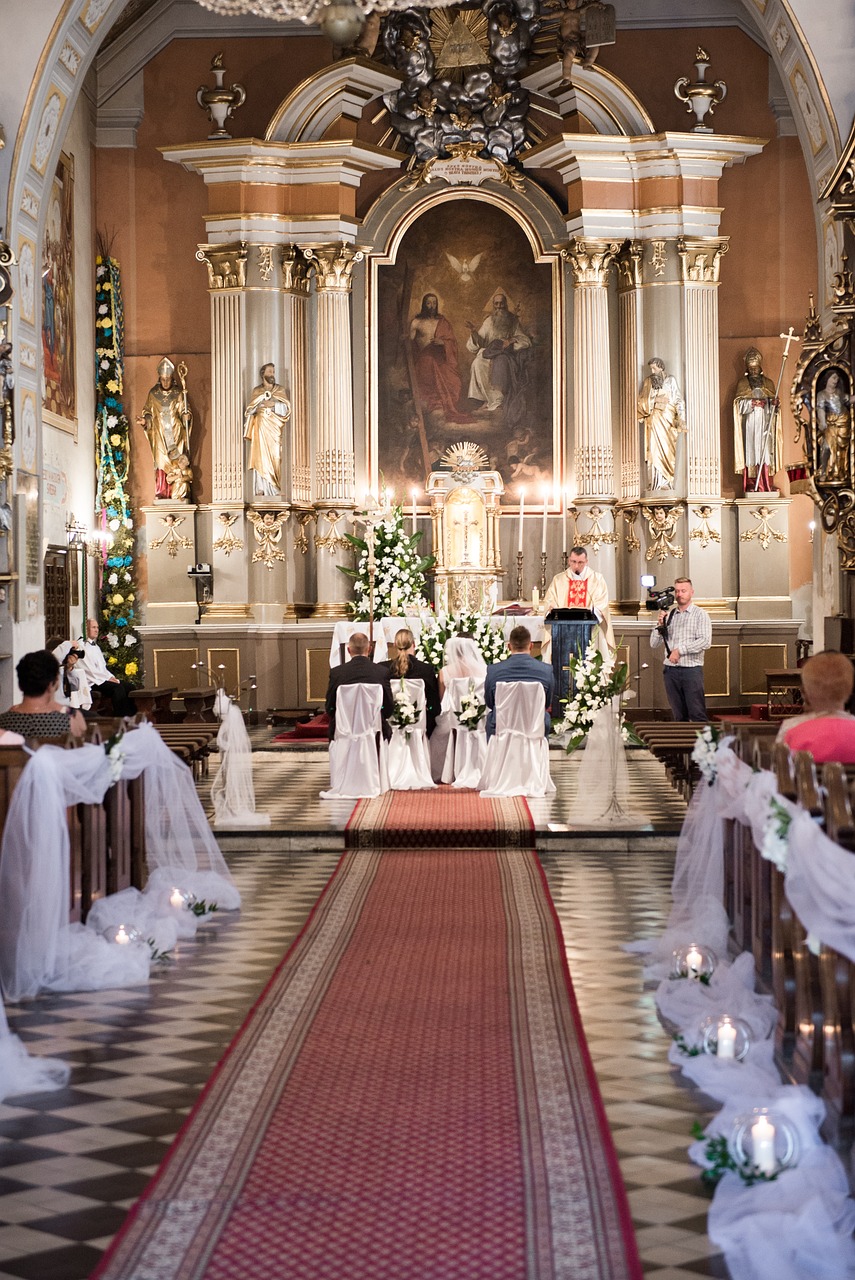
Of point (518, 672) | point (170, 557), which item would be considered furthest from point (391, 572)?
point (518, 672)

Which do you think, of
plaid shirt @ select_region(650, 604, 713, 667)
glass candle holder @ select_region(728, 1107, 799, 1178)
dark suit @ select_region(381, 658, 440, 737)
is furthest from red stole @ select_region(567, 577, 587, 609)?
glass candle holder @ select_region(728, 1107, 799, 1178)

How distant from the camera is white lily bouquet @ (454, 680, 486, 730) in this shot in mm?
12773

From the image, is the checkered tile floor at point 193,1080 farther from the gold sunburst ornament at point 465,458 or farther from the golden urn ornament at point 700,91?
the golden urn ornament at point 700,91

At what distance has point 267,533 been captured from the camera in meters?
19.5

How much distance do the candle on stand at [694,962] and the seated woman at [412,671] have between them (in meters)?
6.05

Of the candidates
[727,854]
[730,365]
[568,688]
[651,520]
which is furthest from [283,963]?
[730,365]

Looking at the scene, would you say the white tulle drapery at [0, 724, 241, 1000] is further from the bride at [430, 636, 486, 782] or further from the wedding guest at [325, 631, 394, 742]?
the bride at [430, 636, 486, 782]

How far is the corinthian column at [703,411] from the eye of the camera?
19422 mm

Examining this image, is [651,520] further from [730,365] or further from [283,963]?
[283,963]

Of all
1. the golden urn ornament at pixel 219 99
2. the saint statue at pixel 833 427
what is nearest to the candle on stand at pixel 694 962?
the saint statue at pixel 833 427

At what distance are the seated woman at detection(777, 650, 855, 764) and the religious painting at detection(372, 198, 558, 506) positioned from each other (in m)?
14.4

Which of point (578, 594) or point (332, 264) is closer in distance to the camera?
point (578, 594)

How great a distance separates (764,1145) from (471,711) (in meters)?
8.60

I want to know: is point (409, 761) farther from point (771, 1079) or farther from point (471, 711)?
point (771, 1079)
